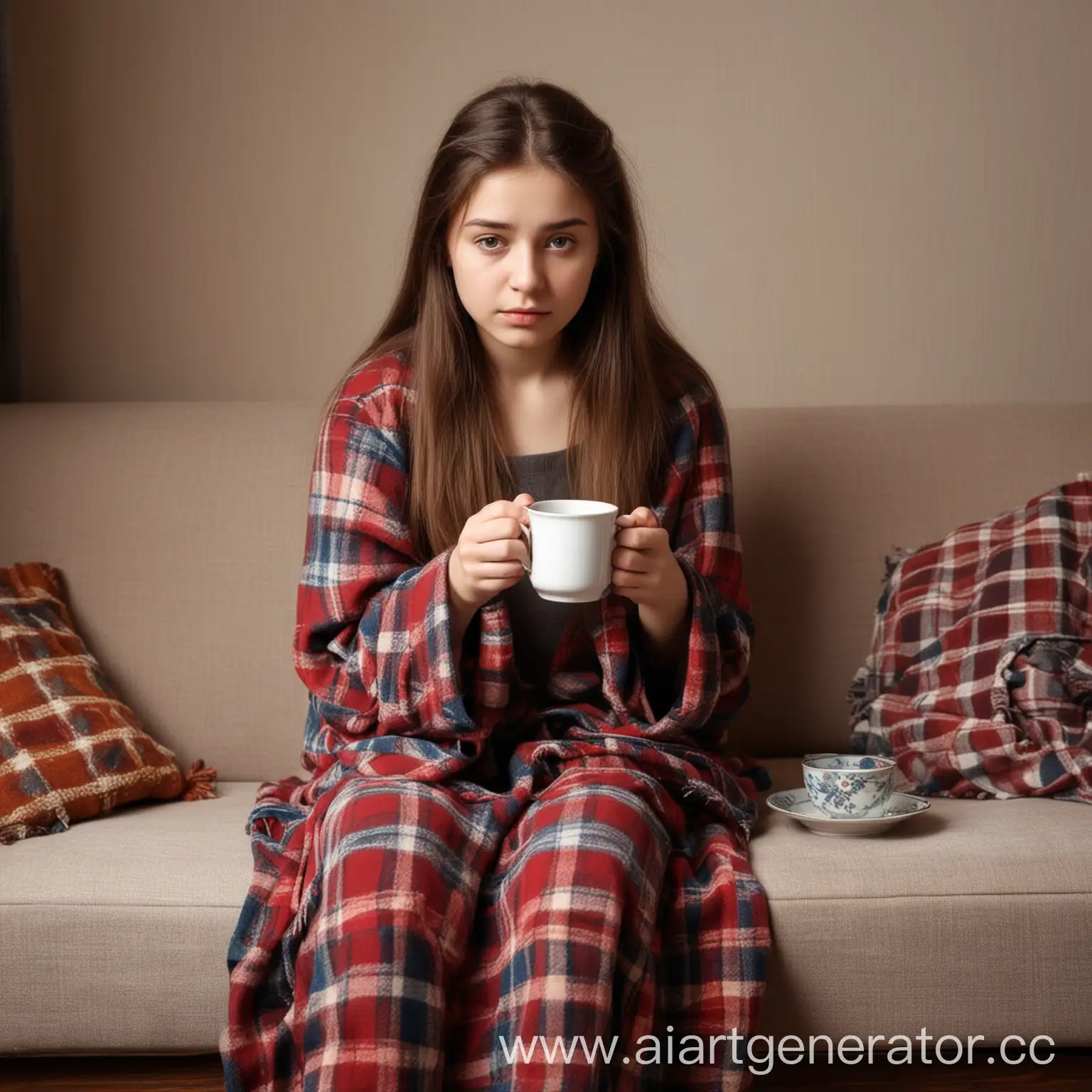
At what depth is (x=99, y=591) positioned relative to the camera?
1.88m

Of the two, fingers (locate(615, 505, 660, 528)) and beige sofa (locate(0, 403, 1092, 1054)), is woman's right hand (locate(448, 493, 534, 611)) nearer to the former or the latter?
fingers (locate(615, 505, 660, 528))

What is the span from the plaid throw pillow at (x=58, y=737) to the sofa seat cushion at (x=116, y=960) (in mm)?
174

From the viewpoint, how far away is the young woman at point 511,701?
116 cm

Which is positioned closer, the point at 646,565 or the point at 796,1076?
the point at 646,565

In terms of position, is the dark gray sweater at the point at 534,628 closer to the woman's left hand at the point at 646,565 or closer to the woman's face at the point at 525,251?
the woman's left hand at the point at 646,565

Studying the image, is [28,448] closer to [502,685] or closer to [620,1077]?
[502,685]

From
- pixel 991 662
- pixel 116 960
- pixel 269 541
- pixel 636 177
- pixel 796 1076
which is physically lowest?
pixel 796 1076

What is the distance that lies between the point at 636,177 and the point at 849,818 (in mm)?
1235

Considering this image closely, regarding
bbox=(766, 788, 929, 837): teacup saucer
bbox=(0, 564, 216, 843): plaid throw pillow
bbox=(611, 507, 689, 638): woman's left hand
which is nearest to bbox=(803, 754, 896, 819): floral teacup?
bbox=(766, 788, 929, 837): teacup saucer

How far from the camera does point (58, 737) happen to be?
5.28 feet

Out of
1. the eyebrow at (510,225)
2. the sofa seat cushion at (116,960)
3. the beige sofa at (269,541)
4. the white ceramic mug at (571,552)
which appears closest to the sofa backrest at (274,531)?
the beige sofa at (269,541)

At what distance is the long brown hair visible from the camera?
4.82ft

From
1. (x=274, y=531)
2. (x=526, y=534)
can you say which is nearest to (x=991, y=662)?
(x=526, y=534)

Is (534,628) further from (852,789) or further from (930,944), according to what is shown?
(930,944)
